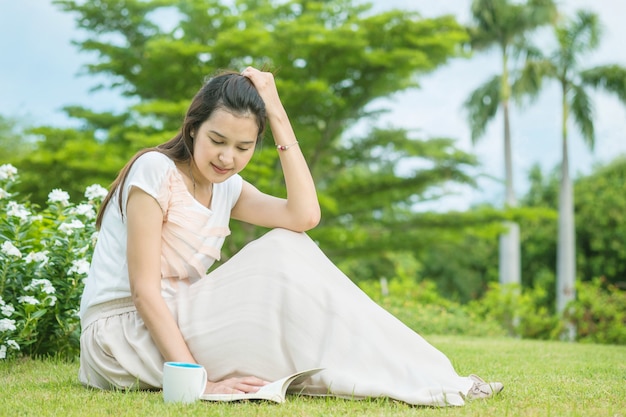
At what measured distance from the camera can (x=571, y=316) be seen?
9461mm

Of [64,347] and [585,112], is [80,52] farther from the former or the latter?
[64,347]

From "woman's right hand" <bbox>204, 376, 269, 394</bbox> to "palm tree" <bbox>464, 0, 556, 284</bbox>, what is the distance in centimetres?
2100

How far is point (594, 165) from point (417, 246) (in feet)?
42.3

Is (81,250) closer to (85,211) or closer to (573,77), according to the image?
(85,211)

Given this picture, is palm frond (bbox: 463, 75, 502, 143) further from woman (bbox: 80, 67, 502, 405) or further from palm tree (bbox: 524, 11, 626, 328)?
Answer: woman (bbox: 80, 67, 502, 405)

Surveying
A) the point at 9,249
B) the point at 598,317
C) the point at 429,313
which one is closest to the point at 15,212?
the point at 9,249

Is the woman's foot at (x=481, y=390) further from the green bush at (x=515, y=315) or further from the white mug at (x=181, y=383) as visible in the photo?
the green bush at (x=515, y=315)

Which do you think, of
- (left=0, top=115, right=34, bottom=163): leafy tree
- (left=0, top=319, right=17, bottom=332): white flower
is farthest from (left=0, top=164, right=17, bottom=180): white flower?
(left=0, top=115, right=34, bottom=163): leafy tree

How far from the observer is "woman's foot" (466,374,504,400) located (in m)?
2.47

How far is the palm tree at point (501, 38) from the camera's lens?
2269 cm

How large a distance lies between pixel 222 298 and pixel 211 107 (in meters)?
0.70

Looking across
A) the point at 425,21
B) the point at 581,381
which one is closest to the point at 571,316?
the point at 581,381

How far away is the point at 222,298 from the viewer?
2562mm

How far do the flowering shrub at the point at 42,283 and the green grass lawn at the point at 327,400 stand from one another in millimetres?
237
